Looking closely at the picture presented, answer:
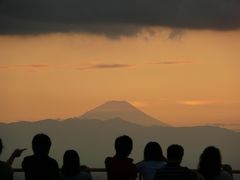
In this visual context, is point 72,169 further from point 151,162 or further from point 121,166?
point 151,162

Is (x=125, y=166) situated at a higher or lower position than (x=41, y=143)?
lower

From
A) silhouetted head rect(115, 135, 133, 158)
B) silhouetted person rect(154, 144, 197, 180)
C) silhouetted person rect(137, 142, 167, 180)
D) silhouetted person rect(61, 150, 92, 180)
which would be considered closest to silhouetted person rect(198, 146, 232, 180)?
silhouetted person rect(154, 144, 197, 180)

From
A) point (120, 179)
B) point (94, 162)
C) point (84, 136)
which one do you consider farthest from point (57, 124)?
point (120, 179)

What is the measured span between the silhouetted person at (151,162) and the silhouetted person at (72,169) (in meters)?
0.45

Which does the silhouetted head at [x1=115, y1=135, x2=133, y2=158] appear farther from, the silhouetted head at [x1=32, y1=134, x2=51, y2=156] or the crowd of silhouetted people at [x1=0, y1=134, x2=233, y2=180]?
the silhouetted head at [x1=32, y1=134, x2=51, y2=156]

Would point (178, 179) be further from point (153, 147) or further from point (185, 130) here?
point (185, 130)

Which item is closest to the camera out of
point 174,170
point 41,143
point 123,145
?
point 174,170

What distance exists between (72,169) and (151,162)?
0.63m

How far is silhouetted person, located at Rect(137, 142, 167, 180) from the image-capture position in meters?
5.85

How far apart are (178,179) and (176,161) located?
0.13 meters

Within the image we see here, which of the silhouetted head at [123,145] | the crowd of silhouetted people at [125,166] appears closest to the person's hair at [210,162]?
the crowd of silhouetted people at [125,166]

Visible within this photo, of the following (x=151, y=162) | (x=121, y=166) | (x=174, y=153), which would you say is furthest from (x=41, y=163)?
(x=174, y=153)

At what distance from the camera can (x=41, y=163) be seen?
568 centimetres

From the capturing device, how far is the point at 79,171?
18.7 ft
